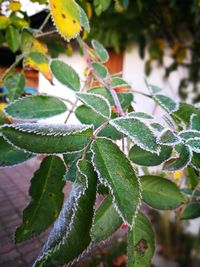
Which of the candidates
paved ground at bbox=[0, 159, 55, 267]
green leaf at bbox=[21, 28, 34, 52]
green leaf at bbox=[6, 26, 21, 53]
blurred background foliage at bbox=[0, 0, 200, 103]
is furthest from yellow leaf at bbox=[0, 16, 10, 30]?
blurred background foliage at bbox=[0, 0, 200, 103]

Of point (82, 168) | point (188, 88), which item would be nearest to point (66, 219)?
point (82, 168)

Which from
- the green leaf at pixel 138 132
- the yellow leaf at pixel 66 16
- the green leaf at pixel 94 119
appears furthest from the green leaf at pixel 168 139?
the yellow leaf at pixel 66 16

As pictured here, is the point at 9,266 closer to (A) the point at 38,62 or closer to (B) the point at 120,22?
(A) the point at 38,62

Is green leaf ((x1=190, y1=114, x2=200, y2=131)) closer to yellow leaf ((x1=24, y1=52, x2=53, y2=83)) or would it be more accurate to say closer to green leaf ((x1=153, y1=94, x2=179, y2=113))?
green leaf ((x1=153, y1=94, x2=179, y2=113))

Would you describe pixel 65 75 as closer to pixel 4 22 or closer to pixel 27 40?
pixel 27 40

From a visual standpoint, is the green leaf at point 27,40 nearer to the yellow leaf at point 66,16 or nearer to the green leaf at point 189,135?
the yellow leaf at point 66,16

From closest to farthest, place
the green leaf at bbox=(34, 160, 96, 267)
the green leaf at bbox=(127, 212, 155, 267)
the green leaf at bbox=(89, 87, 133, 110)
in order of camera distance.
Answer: the green leaf at bbox=(34, 160, 96, 267) < the green leaf at bbox=(127, 212, 155, 267) < the green leaf at bbox=(89, 87, 133, 110)
